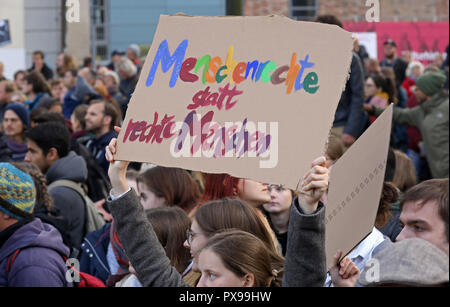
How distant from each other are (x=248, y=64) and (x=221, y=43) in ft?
0.39

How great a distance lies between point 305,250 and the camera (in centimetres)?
224

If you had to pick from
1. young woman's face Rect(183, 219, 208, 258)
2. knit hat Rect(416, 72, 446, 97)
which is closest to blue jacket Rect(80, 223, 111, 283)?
young woman's face Rect(183, 219, 208, 258)

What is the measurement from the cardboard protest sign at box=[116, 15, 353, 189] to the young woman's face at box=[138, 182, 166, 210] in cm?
173

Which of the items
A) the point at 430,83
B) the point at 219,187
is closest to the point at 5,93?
the point at 430,83

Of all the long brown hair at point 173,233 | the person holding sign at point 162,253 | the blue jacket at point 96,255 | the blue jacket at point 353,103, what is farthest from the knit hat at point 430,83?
Result: the person holding sign at point 162,253

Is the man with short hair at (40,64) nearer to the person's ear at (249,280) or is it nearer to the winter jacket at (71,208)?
the winter jacket at (71,208)

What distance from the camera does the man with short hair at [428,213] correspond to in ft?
5.80

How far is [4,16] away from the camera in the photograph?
393 inches

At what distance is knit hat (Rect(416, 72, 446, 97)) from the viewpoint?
798 cm

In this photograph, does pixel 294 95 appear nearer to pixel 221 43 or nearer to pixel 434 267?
pixel 221 43

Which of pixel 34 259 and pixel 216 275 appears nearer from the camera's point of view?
pixel 216 275

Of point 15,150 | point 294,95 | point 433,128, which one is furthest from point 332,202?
point 433,128

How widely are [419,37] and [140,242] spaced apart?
16.2 metres

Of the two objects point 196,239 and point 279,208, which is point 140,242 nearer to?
point 196,239
